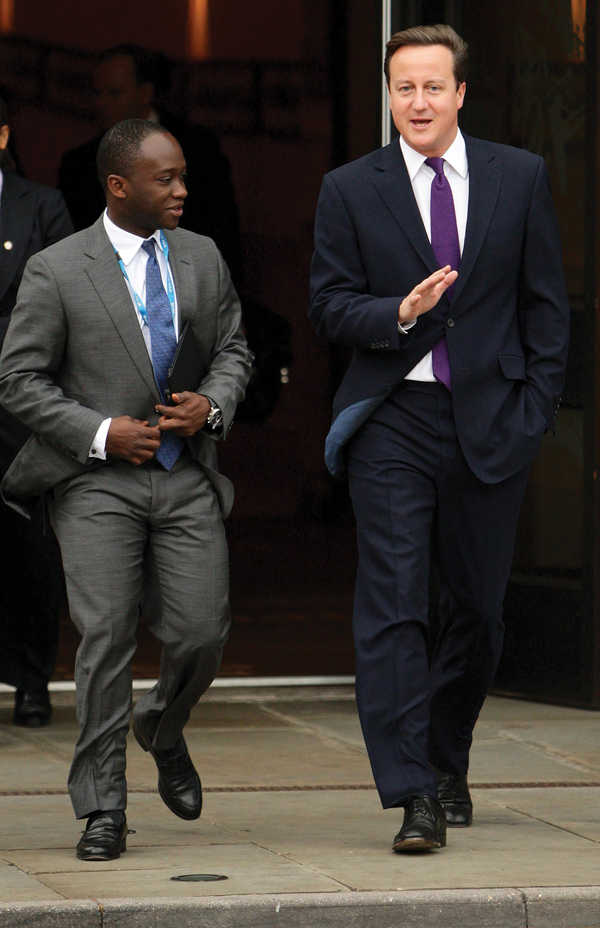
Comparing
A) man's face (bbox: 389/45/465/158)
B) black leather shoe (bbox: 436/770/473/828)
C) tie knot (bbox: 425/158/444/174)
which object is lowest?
black leather shoe (bbox: 436/770/473/828)

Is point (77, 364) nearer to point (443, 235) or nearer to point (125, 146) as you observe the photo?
point (125, 146)

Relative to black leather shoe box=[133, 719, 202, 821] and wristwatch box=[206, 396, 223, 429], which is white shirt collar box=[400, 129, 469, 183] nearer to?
wristwatch box=[206, 396, 223, 429]

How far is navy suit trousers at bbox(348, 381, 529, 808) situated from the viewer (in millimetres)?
5211

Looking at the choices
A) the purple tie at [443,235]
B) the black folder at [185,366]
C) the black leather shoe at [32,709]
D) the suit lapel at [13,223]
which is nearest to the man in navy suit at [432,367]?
the purple tie at [443,235]

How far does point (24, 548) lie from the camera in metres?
7.29

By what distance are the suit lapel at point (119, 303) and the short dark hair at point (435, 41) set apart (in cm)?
96

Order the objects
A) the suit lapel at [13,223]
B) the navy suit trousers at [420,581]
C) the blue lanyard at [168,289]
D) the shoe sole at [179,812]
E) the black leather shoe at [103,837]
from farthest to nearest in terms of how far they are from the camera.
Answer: the suit lapel at [13,223] < the shoe sole at [179,812] < the blue lanyard at [168,289] < the navy suit trousers at [420,581] < the black leather shoe at [103,837]

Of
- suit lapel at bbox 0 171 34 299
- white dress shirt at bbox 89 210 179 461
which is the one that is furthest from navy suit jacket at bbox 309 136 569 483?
suit lapel at bbox 0 171 34 299

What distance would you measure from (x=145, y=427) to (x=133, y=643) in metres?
0.60

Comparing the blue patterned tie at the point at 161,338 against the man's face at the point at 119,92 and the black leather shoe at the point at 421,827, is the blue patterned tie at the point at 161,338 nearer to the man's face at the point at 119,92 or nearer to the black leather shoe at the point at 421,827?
the black leather shoe at the point at 421,827

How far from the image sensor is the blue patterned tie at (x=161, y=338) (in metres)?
5.30

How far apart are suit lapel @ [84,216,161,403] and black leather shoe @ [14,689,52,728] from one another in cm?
240

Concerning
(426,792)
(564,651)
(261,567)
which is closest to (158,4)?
(261,567)

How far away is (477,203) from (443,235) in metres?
0.13
